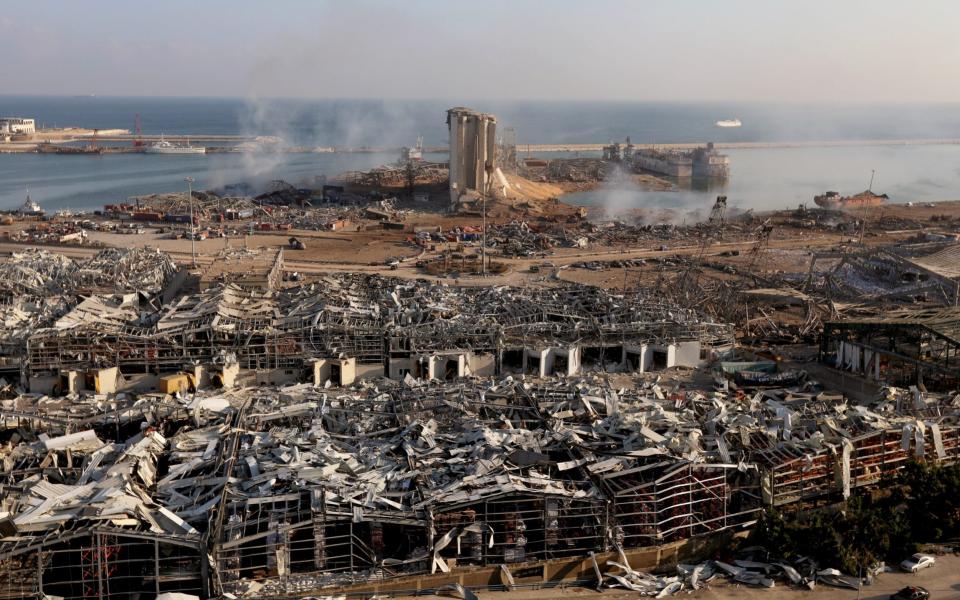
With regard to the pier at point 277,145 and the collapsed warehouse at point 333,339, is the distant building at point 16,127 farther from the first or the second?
the collapsed warehouse at point 333,339

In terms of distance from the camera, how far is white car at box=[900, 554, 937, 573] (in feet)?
34.9

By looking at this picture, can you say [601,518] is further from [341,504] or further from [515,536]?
[341,504]

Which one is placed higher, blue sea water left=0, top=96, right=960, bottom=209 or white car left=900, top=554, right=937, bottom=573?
blue sea water left=0, top=96, right=960, bottom=209

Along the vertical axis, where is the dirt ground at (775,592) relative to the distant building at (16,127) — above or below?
below

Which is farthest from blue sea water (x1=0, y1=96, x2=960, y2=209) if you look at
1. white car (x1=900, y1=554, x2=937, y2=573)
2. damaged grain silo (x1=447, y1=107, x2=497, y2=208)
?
white car (x1=900, y1=554, x2=937, y2=573)

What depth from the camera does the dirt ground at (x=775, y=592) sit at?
10.2 metres

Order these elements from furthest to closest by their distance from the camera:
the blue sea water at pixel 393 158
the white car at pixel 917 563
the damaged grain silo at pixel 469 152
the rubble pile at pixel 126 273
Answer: the blue sea water at pixel 393 158, the damaged grain silo at pixel 469 152, the rubble pile at pixel 126 273, the white car at pixel 917 563

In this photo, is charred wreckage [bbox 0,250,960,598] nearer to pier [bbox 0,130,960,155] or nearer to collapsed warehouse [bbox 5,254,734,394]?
collapsed warehouse [bbox 5,254,734,394]

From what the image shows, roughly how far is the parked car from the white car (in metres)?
0.55

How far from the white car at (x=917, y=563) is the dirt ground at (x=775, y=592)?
0.50 feet

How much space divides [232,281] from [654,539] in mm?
14501

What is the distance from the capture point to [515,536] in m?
10.6

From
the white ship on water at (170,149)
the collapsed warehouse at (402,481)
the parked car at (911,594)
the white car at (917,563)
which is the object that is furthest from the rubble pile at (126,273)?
the white ship on water at (170,149)

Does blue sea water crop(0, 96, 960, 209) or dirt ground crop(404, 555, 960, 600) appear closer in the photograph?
dirt ground crop(404, 555, 960, 600)
